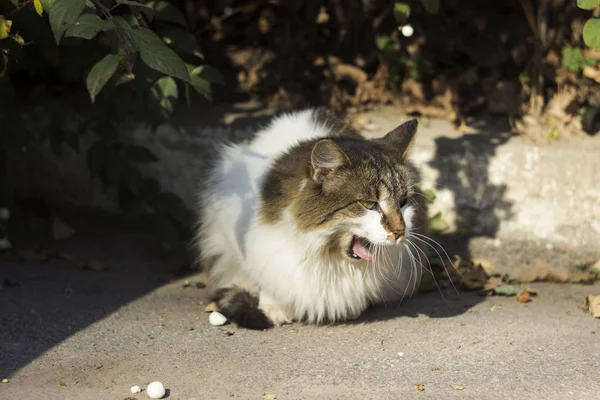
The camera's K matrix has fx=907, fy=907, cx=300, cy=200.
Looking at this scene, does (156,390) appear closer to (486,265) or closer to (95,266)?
(95,266)

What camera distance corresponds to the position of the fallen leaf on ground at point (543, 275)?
5258 mm

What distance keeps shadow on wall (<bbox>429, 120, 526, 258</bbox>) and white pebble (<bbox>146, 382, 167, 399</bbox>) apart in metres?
2.57

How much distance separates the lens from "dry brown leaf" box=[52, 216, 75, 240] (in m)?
5.83

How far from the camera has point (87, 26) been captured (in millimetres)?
3729

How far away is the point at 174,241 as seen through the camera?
211 inches

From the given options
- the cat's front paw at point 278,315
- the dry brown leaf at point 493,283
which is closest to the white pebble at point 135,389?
the cat's front paw at point 278,315

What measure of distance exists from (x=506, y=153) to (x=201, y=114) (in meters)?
2.04

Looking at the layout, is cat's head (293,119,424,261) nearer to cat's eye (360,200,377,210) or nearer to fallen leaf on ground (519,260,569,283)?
cat's eye (360,200,377,210)

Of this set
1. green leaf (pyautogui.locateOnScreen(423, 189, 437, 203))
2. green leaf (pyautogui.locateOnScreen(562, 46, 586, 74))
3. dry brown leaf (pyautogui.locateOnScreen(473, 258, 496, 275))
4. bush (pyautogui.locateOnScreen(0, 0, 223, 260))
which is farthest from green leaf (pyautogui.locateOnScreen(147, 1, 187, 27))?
green leaf (pyautogui.locateOnScreen(562, 46, 586, 74))

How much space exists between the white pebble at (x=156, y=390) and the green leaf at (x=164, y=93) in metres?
1.76

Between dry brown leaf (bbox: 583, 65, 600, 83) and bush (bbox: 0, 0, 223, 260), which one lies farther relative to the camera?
dry brown leaf (bbox: 583, 65, 600, 83)

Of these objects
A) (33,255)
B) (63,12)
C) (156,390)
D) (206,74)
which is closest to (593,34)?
(206,74)

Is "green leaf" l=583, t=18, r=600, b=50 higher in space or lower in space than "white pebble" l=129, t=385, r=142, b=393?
higher

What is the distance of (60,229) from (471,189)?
2645mm
